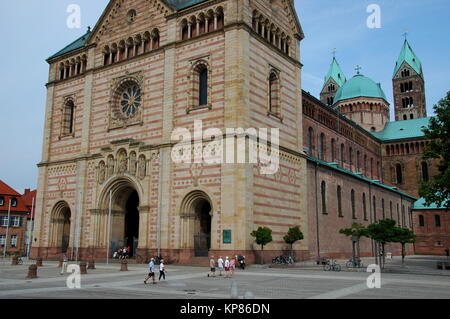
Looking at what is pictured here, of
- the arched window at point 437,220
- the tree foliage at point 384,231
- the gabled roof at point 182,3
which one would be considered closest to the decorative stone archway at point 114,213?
the gabled roof at point 182,3

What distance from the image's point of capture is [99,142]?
42.7 meters

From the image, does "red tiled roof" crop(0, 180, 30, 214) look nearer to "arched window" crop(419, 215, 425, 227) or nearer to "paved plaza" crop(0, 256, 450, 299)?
"paved plaza" crop(0, 256, 450, 299)

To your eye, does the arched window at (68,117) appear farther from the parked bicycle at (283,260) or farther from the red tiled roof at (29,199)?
the red tiled roof at (29,199)

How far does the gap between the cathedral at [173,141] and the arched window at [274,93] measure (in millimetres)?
98

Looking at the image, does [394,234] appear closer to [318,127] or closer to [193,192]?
[193,192]

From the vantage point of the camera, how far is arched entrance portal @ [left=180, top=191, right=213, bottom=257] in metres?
35.2

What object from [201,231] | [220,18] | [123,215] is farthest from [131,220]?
[220,18]

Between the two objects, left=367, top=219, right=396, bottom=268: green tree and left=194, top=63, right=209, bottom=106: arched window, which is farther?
left=194, top=63, right=209, bottom=106: arched window

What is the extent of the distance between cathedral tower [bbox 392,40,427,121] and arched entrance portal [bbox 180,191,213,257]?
3226 inches

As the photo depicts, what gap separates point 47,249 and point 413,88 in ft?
293

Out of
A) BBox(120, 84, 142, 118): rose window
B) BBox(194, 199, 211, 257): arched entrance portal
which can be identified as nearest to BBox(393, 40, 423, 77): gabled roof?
BBox(120, 84, 142, 118): rose window

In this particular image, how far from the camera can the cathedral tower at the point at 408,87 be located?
104 metres

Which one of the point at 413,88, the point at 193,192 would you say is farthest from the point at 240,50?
the point at 413,88
